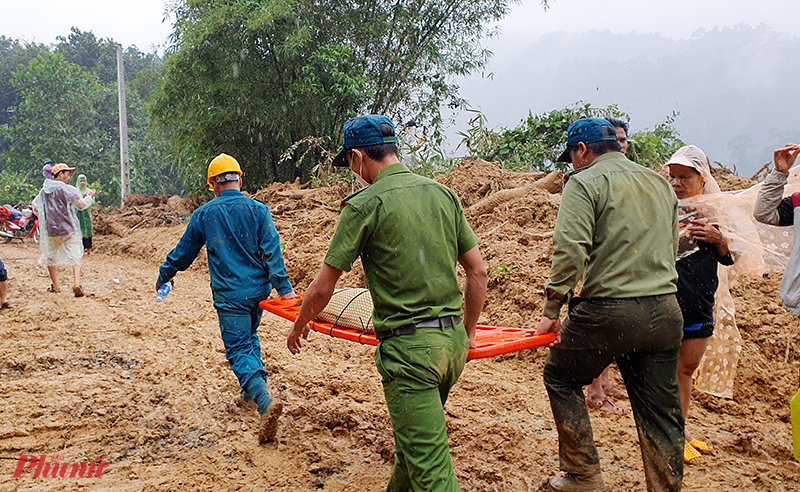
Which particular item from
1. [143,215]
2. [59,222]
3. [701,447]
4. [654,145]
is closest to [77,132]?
[143,215]

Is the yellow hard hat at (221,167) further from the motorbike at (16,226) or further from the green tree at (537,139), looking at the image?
the motorbike at (16,226)

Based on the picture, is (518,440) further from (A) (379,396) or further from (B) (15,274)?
(B) (15,274)

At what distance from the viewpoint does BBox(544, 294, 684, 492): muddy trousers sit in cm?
255

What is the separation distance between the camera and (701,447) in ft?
11.3

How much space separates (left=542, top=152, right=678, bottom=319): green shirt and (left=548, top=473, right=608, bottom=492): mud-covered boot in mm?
873

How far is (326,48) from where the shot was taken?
13.7 metres

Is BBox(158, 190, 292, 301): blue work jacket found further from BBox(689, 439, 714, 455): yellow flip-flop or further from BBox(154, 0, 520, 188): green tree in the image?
BBox(154, 0, 520, 188): green tree

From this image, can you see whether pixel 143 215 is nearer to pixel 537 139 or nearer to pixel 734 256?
pixel 537 139

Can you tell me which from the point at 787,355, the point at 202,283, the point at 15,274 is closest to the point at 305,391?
the point at 787,355

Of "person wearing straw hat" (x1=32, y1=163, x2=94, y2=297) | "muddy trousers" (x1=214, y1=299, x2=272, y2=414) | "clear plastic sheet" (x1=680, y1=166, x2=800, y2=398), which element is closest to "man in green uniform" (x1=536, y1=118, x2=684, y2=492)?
"clear plastic sheet" (x1=680, y1=166, x2=800, y2=398)

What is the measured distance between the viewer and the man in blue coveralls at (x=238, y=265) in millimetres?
3736

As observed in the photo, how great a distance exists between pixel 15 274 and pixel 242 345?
8.78 meters

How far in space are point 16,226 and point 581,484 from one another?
719 inches

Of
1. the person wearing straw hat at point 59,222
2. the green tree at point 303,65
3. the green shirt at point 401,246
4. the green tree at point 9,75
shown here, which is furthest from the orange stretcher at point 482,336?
the green tree at point 9,75
